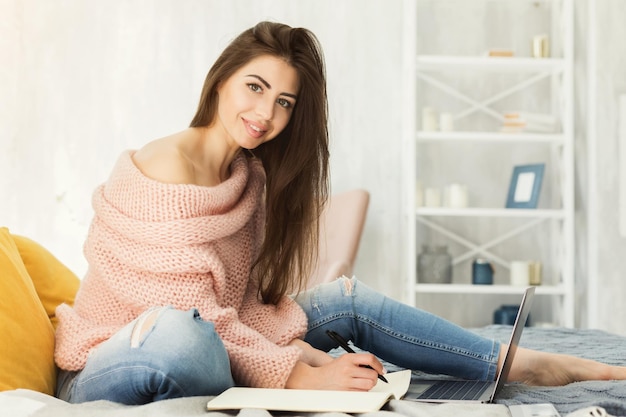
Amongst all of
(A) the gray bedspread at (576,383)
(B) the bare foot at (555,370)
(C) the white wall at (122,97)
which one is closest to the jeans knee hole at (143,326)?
(A) the gray bedspread at (576,383)

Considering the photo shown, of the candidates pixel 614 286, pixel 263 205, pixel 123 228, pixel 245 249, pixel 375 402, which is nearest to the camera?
pixel 375 402

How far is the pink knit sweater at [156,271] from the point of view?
1.34 metres

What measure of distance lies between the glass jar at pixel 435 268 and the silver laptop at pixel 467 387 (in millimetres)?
2213

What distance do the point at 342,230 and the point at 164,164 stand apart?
224 cm

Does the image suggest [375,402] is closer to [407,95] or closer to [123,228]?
[123,228]

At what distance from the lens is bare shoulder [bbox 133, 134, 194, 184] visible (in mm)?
1425

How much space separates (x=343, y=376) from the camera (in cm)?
127

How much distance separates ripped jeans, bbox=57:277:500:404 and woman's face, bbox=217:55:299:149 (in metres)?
0.38

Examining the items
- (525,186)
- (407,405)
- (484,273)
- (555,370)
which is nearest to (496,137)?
(525,186)

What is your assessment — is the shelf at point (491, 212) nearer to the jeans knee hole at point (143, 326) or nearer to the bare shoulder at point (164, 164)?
the bare shoulder at point (164, 164)

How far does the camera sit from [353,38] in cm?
409

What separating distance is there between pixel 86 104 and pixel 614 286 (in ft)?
9.50

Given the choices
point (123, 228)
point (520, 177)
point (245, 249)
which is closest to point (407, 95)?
point (520, 177)

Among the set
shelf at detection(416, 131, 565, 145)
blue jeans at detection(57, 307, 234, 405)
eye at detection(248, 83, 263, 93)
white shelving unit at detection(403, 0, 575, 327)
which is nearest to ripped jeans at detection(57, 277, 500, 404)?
blue jeans at detection(57, 307, 234, 405)
